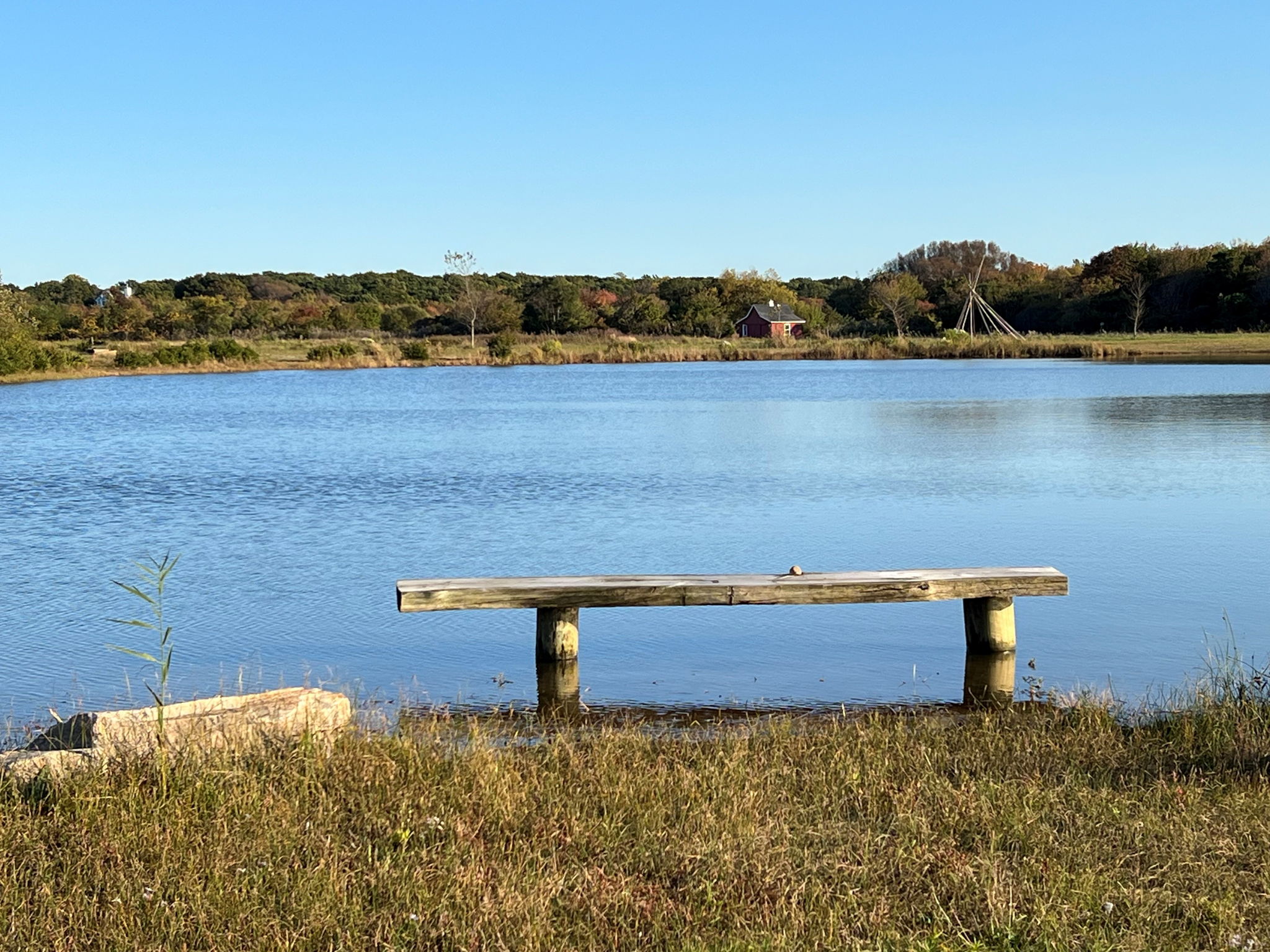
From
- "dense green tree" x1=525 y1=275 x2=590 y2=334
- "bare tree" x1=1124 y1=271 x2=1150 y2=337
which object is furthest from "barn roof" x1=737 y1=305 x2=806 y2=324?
"bare tree" x1=1124 y1=271 x2=1150 y2=337

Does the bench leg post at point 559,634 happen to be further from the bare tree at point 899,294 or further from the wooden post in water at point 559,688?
the bare tree at point 899,294

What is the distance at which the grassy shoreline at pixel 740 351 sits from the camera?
6144 cm

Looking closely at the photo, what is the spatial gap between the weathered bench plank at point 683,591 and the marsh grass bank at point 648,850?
227 centimetres

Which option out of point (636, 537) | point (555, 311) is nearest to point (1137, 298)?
point (555, 311)

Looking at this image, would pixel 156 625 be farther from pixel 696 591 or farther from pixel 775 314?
pixel 775 314

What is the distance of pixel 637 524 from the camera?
49.0ft

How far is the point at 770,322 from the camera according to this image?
314 feet

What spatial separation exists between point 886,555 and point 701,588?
4.95 meters

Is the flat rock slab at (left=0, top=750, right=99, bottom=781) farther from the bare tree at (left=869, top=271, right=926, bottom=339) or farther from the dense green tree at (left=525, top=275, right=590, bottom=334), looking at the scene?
the dense green tree at (left=525, top=275, right=590, bottom=334)

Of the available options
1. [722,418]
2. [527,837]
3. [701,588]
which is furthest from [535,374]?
[527,837]

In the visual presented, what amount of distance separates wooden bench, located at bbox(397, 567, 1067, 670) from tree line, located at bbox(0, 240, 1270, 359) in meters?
52.2

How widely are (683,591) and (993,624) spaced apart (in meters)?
2.17

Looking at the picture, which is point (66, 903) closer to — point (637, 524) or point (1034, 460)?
point (637, 524)

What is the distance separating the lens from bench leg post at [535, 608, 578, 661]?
856cm
